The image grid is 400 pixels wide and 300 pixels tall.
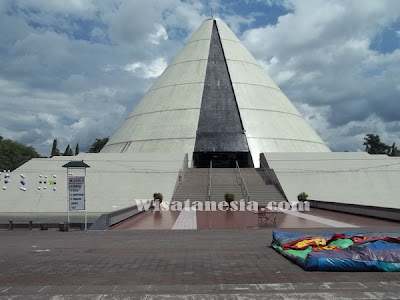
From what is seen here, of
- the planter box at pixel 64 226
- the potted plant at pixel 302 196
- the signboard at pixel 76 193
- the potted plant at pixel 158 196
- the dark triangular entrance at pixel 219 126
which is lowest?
the planter box at pixel 64 226

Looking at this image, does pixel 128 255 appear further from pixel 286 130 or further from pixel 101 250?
pixel 286 130

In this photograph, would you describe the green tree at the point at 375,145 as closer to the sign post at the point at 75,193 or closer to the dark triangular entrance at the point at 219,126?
the dark triangular entrance at the point at 219,126

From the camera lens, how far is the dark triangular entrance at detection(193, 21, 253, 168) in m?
31.2

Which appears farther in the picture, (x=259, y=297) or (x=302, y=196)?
(x=302, y=196)

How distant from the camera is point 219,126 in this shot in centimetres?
3247

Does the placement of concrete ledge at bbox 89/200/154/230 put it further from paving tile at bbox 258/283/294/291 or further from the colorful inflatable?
paving tile at bbox 258/283/294/291

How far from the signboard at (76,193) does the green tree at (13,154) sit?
52028 mm

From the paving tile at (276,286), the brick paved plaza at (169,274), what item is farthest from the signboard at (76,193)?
the paving tile at (276,286)

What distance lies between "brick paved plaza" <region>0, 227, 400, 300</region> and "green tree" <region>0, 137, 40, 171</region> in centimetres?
5711

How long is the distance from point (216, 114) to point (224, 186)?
975cm

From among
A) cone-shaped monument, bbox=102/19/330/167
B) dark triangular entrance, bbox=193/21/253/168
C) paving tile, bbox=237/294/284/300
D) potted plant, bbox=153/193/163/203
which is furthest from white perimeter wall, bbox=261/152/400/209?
paving tile, bbox=237/294/284/300

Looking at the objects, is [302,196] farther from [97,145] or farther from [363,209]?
[97,145]

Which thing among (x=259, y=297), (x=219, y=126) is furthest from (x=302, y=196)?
(x=259, y=297)

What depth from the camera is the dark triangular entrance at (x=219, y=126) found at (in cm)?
3125
